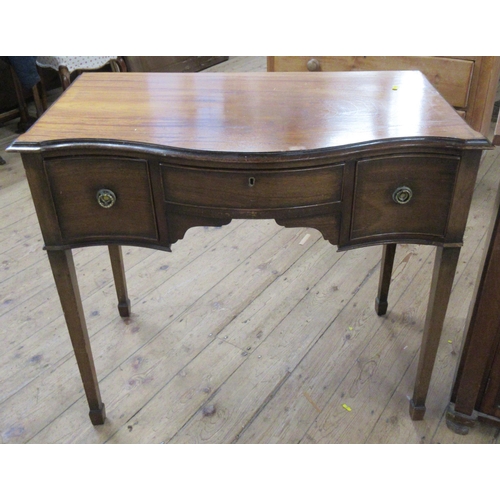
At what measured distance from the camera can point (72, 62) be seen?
314cm

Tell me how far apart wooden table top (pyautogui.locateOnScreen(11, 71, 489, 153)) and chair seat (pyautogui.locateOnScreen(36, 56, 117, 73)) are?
177 centimetres

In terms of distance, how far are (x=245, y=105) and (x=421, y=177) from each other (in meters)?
0.46

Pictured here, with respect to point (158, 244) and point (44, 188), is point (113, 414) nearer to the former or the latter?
point (158, 244)

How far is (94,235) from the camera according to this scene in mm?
1239

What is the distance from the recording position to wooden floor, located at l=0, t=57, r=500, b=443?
1520 millimetres

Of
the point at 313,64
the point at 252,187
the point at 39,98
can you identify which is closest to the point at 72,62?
the point at 39,98

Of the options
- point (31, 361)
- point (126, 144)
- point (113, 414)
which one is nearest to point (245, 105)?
point (126, 144)

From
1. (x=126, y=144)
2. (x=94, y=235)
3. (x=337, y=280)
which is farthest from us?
(x=337, y=280)

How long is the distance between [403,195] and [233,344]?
0.84 metres

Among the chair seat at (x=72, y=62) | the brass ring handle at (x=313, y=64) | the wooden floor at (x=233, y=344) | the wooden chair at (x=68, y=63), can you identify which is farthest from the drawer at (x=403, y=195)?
the chair seat at (x=72, y=62)

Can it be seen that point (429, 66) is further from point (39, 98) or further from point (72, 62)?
point (39, 98)

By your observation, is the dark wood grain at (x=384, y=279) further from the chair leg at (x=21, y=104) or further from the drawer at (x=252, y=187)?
the chair leg at (x=21, y=104)

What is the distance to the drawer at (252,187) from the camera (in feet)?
3.70

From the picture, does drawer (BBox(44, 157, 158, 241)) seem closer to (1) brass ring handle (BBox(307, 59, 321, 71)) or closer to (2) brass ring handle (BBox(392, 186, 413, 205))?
(2) brass ring handle (BBox(392, 186, 413, 205))
